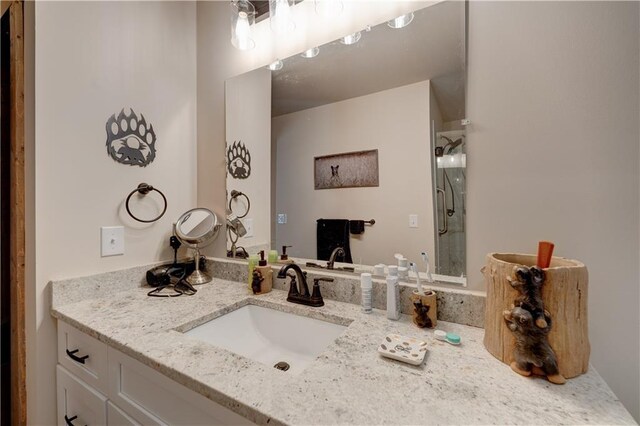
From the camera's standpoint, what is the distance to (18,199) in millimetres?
1012

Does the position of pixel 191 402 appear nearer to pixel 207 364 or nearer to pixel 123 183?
pixel 207 364

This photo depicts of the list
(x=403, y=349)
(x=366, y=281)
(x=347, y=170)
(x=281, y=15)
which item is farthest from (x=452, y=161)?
(x=281, y=15)

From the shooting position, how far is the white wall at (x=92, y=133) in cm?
100

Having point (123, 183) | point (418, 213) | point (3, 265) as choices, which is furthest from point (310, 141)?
point (3, 265)

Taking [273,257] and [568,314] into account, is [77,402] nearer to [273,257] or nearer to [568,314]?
[273,257]

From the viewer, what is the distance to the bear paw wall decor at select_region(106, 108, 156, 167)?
1180 mm

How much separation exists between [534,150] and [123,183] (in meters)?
1.58

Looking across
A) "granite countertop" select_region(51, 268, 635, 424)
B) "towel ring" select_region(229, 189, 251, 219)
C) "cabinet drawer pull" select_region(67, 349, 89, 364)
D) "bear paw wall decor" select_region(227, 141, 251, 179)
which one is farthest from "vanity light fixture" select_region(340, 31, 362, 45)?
"cabinet drawer pull" select_region(67, 349, 89, 364)

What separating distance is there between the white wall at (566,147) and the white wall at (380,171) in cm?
17

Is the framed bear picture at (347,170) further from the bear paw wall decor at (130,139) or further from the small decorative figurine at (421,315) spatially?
the bear paw wall decor at (130,139)

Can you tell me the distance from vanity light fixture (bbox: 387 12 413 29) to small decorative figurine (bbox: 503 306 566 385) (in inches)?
38.6

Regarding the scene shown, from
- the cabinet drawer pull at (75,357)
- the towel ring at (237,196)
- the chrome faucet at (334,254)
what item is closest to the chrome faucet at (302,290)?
the chrome faucet at (334,254)

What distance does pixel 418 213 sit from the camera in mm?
989

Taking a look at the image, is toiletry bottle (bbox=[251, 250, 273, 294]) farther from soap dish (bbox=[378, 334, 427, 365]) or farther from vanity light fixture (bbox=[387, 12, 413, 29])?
vanity light fixture (bbox=[387, 12, 413, 29])
